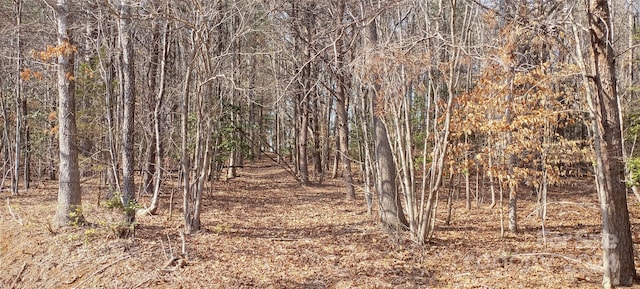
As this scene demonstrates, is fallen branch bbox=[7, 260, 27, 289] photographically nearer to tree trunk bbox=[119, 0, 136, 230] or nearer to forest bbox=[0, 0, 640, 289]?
forest bbox=[0, 0, 640, 289]

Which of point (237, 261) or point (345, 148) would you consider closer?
point (237, 261)

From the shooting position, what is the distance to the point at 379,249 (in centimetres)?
691

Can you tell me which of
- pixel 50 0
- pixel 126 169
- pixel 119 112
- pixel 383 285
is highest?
pixel 50 0

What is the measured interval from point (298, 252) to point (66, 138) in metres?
4.51

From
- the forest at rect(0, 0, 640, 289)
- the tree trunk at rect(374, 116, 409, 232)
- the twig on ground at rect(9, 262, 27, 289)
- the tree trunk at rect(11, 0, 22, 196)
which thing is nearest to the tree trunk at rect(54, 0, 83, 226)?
the forest at rect(0, 0, 640, 289)

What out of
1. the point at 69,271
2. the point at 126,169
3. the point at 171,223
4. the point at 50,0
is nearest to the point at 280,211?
the point at 171,223

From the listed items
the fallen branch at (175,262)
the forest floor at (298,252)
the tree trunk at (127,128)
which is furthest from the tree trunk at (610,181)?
the tree trunk at (127,128)

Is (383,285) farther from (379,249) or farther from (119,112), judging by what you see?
(119,112)

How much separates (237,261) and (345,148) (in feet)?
23.2

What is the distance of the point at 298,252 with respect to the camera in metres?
6.89

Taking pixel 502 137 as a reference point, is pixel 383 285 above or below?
below

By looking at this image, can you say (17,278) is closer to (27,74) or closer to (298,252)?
(27,74)

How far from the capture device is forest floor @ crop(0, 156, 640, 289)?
5.63m

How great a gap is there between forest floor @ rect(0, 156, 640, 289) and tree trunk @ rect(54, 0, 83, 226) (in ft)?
1.16
